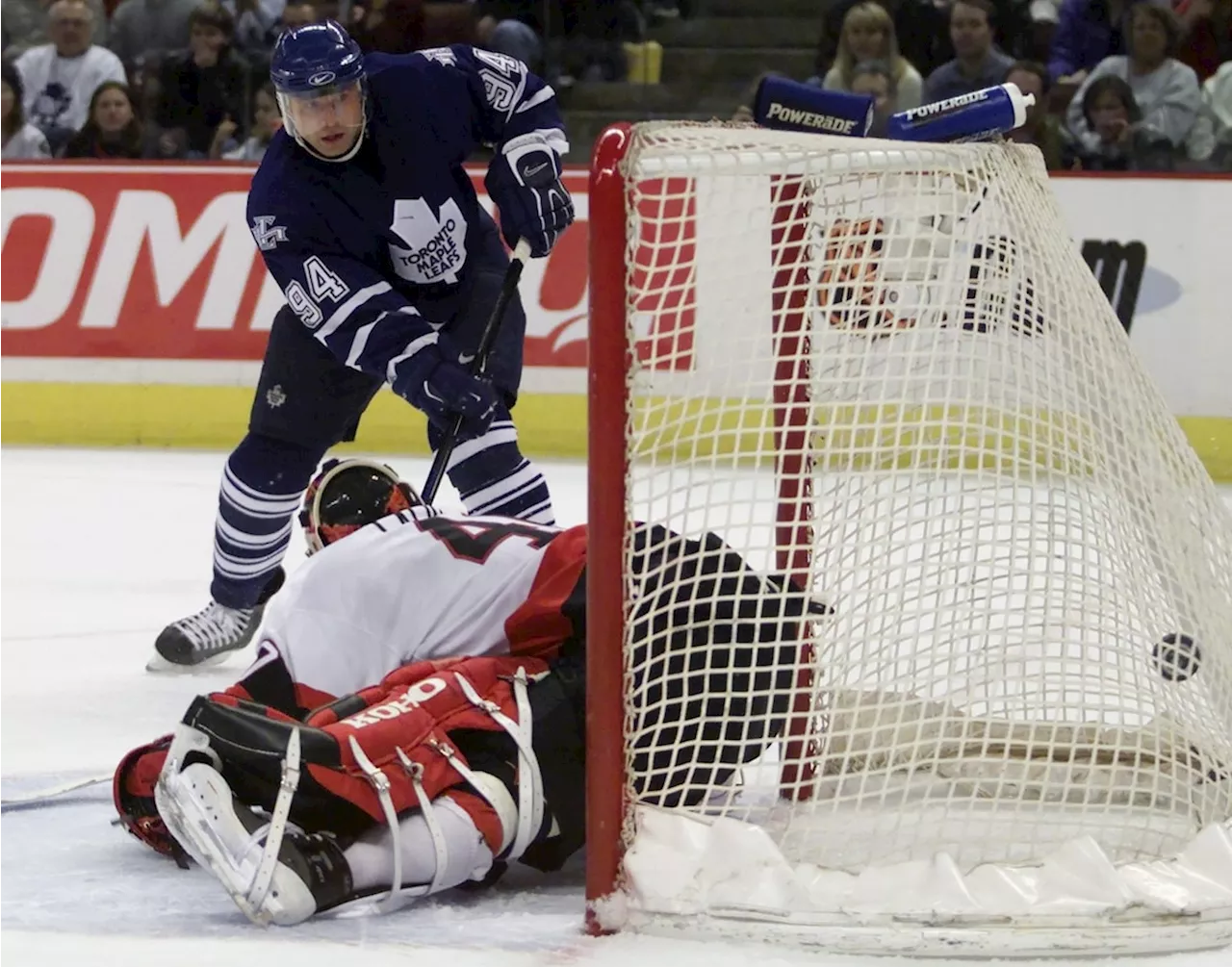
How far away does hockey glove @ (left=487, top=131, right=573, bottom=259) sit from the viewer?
3.02m

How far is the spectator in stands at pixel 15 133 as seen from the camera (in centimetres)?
593

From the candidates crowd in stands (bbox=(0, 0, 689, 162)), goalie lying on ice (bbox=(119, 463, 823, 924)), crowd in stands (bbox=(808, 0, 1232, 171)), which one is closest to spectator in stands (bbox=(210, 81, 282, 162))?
crowd in stands (bbox=(0, 0, 689, 162))

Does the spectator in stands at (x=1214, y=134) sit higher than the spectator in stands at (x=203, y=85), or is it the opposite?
the spectator in stands at (x=1214, y=134)

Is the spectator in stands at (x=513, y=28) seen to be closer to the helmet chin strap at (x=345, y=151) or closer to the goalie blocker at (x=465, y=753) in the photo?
the helmet chin strap at (x=345, y=151)

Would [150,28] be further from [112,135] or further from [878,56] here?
[878,56]

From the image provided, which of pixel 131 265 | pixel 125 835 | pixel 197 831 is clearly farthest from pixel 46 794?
pixel 131 265

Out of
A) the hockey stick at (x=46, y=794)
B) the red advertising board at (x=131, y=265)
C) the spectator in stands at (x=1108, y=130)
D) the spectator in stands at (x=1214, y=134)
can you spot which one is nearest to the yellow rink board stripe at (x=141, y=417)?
the red advertising board at (x=131, y=265)

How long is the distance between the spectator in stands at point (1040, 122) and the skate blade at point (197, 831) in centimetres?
405

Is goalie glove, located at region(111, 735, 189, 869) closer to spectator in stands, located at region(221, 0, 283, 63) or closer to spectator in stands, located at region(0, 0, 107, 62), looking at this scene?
spectator in stands, located at region(221, 0, 283, 63)

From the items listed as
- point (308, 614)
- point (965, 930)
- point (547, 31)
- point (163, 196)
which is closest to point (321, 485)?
point (308, 614)

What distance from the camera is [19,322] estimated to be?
5.83 m

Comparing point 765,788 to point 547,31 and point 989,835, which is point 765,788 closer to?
point 989,835

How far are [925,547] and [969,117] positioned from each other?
0.48m

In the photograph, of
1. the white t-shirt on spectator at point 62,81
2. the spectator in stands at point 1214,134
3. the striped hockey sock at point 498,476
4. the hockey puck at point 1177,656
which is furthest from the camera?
the white t-shirt on spectator at point 62,81
